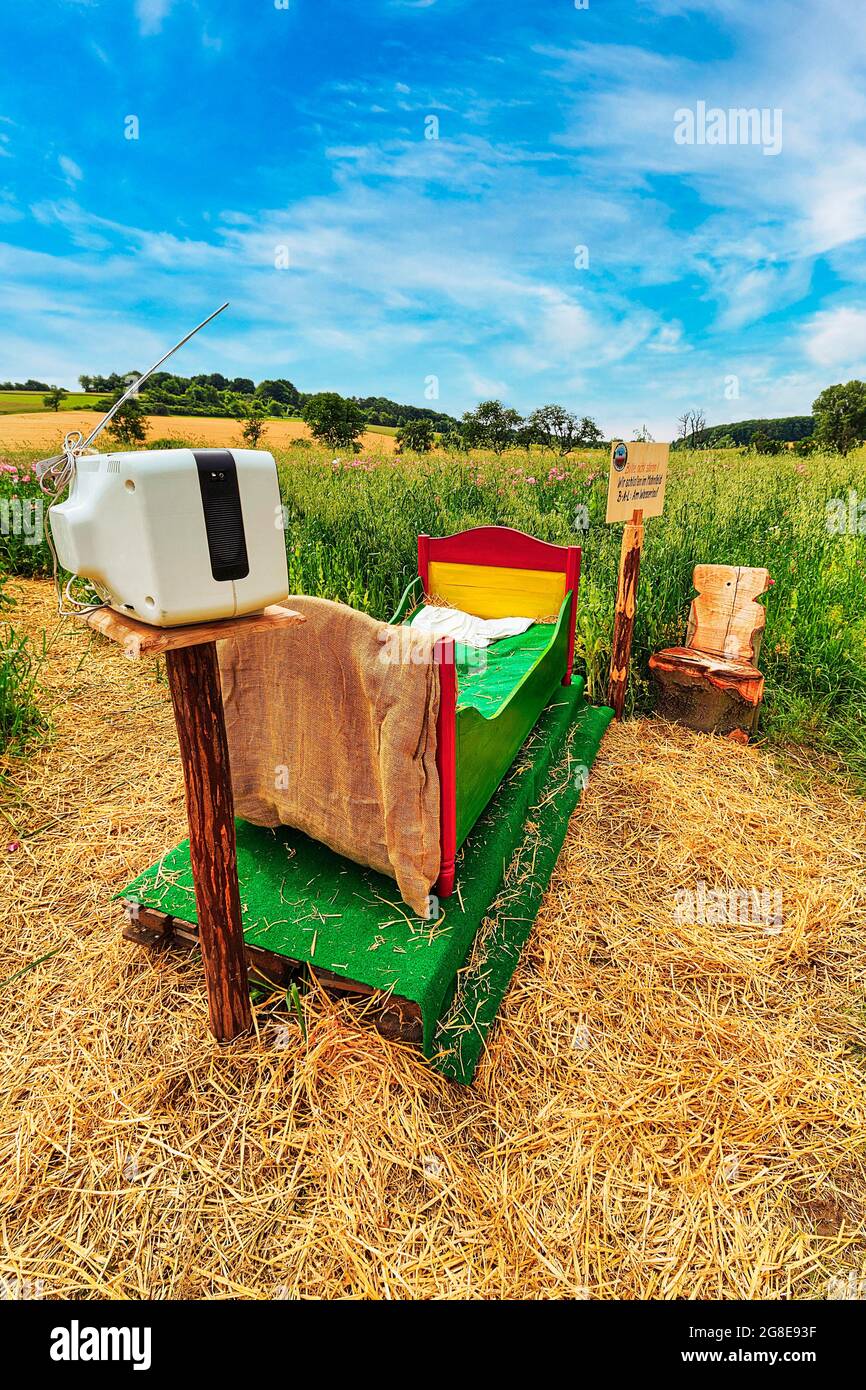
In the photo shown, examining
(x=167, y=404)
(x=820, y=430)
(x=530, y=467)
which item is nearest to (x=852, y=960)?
(x=530, y=467)

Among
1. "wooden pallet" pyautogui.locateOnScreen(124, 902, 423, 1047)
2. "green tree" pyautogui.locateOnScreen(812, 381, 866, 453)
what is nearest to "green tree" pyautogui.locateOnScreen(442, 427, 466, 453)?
"wooden pallet" pyautogui.locateOnScreen(124, 902, 423, 1047)

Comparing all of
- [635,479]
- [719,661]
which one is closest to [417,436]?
[635,479]

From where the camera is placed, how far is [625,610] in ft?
13.5

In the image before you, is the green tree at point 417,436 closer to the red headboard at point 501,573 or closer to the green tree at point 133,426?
the green tree at point 133,426

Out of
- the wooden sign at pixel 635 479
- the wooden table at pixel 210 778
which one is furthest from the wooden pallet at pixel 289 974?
the wooden sign at pixel 635 479

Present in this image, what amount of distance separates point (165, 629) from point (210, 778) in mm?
450

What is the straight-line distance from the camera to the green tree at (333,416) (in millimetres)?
12795

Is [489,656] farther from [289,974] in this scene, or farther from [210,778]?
[210,778]

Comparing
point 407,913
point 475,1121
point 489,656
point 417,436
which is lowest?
point 475,1121

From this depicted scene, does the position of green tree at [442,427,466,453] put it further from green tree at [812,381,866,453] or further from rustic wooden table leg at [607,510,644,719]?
green tree at [812,381,866,453]

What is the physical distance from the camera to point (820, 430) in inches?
1294

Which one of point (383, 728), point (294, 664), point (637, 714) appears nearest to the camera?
point (383, 728)

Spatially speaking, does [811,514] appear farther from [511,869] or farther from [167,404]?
[167,404]

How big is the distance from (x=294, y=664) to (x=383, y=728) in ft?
1.31
